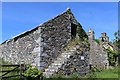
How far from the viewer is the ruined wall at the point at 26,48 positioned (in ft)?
58.6

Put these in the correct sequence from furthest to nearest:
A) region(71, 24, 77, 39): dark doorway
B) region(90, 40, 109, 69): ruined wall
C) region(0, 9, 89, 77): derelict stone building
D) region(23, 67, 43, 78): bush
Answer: region(90, 40, 109, 69): ruined wall → region(71, 24, 77, 39): dark doorway → region(0, 9, 89, 77): derelict stone building → region(23, 67, 43, 78): bush

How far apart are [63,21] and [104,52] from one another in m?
11.9

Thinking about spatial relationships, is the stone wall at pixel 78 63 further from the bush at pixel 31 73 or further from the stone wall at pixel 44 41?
the bush at pixel 31 73

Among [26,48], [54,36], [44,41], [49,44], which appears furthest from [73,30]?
[26,48]

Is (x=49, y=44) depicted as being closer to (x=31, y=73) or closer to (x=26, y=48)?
(x=26, y=48)

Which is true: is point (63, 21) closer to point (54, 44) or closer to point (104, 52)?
point (54, 44)

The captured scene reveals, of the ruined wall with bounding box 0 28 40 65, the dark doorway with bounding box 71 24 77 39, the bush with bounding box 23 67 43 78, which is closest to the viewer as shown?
the bush with bounding box 23 67 43 78

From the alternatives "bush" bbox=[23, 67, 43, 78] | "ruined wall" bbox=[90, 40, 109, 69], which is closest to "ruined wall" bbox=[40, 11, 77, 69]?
"bush" bbox=[23, 67, 43, 78]

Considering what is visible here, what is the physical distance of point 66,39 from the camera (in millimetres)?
19547

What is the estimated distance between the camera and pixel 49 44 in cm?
1819

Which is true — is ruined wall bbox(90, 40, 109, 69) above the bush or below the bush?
above

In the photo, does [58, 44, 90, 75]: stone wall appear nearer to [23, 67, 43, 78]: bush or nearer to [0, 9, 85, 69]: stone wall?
[0, 9, 85, 69]: stone wall

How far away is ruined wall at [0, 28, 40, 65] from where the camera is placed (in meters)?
17.9

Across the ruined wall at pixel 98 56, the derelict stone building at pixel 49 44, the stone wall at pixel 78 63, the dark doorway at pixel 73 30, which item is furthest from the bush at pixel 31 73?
the ruined wall at pixel 98 56
